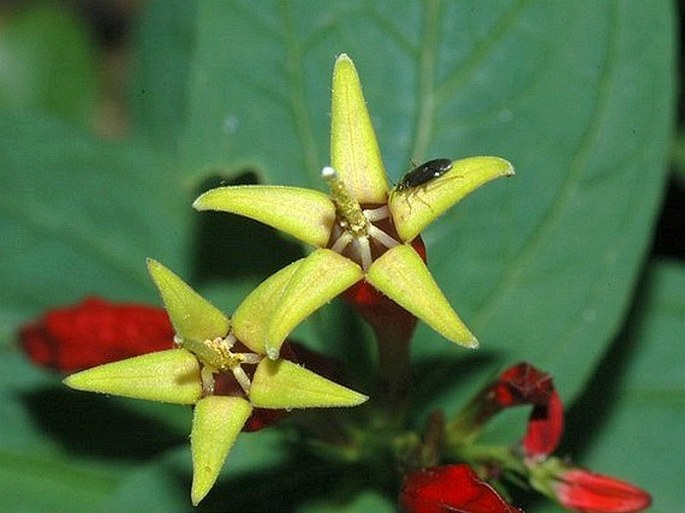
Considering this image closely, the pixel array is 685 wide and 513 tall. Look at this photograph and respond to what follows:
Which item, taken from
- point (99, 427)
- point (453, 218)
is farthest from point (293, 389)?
point (99, 427)

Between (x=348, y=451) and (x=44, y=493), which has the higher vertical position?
(x=348, y=451)

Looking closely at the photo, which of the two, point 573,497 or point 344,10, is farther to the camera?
point 344,10

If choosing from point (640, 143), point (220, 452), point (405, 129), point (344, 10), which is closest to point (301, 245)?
point (405, 129)

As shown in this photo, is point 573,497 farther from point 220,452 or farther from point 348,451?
point 220,452

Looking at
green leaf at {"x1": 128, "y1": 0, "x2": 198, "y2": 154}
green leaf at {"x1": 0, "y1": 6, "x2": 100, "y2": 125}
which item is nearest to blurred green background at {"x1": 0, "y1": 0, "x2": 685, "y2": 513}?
green leaf at {"x1": 128, "y1": 0, "x2": 198, "y2": 154}

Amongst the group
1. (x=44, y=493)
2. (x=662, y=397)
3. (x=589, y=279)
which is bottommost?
(x=44, y=493)

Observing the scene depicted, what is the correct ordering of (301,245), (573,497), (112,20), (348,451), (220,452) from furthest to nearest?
1. (112,20)
2. (301,245)
3. (348,451)
4. (573,497)
5. (220,452)
